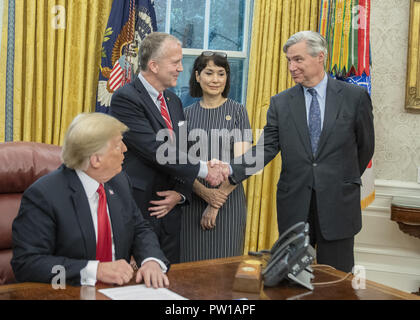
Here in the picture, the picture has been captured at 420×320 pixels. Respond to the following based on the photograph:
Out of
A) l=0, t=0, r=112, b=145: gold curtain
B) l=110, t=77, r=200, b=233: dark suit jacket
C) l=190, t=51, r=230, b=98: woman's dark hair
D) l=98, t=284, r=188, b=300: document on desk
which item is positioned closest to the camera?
l=98, t=284, r=188, b=300: document on desk

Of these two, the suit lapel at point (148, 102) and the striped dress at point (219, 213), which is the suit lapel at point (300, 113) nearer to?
the striped dress at point (219, 213)

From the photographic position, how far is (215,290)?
151 centimetres

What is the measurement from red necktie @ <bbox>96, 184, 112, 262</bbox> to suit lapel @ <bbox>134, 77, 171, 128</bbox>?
843 mm

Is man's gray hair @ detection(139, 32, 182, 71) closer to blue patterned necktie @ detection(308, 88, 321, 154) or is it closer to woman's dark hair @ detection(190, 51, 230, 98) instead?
woman's dark hair @ detection(190, 51, 230, 98)

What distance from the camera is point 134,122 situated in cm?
251

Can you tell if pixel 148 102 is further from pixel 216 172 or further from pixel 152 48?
pixel 216 172

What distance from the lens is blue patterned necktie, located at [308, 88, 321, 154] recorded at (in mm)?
2600

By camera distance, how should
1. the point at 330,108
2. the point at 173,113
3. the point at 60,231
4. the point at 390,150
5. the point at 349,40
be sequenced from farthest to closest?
the point at 390,150 → the point at 349,40 → the point at 173,113 → the point at 330,108 → the point at 60,231

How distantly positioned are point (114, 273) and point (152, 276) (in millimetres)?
120

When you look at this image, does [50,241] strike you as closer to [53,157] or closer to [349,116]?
[53,157]

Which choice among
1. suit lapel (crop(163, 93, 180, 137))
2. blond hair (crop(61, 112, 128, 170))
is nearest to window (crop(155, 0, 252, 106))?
suit lapel (crop(163, 93, 180, 137))

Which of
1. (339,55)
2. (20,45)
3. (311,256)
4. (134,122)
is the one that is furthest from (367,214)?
(20,45)

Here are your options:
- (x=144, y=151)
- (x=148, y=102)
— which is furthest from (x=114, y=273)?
(x=148, y=102)

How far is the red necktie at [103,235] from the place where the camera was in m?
1.75
